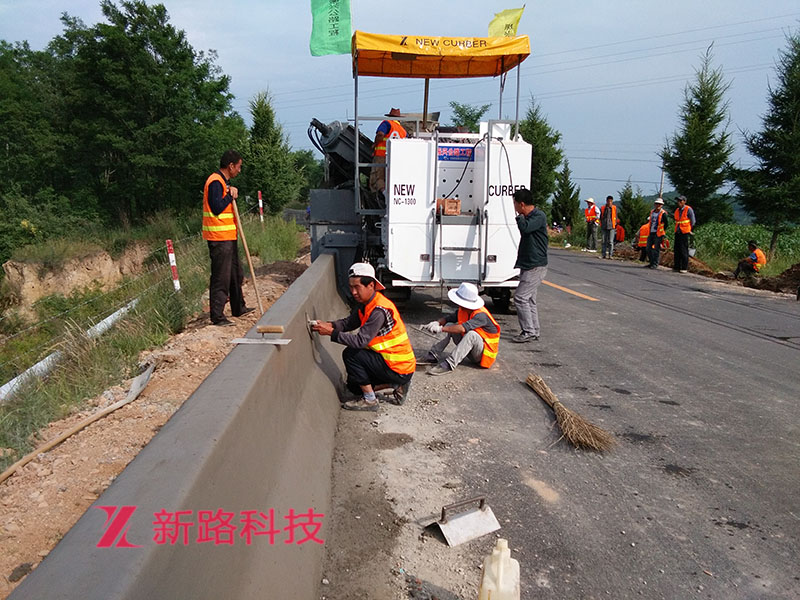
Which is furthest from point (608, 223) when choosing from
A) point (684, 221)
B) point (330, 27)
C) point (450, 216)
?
point (330, 27)

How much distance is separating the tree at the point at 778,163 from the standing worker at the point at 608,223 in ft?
18.2

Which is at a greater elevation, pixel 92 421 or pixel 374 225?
pixel 374 225

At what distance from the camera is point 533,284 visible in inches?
304

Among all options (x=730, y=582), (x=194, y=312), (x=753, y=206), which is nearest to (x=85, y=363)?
(x=194, y=312)

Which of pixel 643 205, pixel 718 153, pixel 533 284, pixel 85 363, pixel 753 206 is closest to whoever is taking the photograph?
pixel 85 363

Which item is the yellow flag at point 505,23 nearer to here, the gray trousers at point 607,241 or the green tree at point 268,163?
the gray trousers at point 607,241

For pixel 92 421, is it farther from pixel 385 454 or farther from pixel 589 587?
pixel 589 587

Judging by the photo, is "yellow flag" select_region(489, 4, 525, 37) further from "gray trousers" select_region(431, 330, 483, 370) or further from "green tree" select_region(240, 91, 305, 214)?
"green tree" select_region(240, 91, 305, 214)

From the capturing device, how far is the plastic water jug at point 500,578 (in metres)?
2.59

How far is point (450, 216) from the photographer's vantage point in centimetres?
845

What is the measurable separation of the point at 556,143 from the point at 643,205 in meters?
8.92

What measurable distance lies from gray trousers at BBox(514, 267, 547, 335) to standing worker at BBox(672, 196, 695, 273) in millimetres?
9057

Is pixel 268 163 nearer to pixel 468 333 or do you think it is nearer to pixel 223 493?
pixel 468 333

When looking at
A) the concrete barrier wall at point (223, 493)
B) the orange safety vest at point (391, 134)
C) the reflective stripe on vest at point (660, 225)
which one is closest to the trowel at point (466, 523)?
the concrete barrier wall at point (223, 493)
